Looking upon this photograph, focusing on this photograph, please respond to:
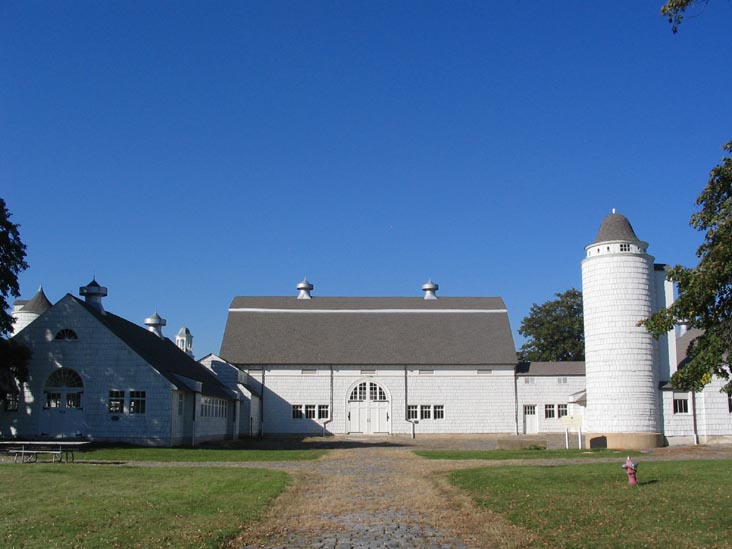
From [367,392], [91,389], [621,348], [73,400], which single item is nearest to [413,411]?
[367,392]

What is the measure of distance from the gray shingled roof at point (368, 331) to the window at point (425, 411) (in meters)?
2.69

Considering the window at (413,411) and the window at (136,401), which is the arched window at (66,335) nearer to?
the window at (136,401)

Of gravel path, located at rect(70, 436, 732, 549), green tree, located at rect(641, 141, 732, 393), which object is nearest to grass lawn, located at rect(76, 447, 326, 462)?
gravel path, located at rect(70, 436, 732, 549)

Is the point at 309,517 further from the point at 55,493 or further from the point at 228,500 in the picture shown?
the point at 55,493

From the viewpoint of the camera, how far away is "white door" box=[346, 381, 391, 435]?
155 ft

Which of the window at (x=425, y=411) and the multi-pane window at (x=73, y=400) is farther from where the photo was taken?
the window at (x=425, y=411)

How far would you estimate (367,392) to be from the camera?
47.8m

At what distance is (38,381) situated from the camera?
33.5m

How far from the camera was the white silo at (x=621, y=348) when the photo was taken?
33312 millimetres

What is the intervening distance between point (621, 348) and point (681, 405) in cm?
485

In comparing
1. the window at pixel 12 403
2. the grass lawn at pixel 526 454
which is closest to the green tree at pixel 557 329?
the grass lawn at pixel 526 454

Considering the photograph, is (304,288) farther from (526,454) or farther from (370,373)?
(526,454)

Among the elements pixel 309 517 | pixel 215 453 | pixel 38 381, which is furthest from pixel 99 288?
pixel 309 517

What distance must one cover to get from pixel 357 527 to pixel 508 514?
108 inches
